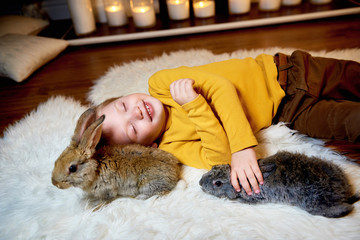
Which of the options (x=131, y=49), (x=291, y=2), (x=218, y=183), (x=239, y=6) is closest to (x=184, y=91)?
(x=218, y=183)

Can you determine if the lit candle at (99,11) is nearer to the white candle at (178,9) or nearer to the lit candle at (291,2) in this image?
the white candle at (178,9)

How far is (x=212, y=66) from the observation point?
42.9 inches

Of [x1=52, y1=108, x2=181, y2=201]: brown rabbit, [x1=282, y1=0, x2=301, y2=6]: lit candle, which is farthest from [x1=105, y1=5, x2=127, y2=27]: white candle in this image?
[x1=52, y1=108, x2=181, y2=201]: brown rabbit

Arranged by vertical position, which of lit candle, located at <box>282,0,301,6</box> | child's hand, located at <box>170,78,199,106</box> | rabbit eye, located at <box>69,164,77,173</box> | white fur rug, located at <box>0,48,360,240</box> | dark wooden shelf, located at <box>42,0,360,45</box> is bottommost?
white fur rug, located at <box>0,48,360,240</box>

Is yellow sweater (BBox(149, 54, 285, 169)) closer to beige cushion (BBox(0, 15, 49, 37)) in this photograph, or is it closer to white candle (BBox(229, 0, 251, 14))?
white candle (BBox(229, 0, 251, 14))

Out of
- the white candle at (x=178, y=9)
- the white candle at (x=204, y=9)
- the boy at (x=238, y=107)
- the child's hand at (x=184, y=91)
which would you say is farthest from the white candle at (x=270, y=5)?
the child's hand at (x=184, y=91)

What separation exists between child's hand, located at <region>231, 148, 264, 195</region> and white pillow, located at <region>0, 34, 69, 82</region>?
153 centimetres

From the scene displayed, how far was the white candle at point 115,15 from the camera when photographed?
2.34m

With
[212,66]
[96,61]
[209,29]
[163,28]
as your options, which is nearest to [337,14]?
[209,29]

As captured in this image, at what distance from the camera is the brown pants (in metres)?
0.96

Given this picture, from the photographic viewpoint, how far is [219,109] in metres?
0.89

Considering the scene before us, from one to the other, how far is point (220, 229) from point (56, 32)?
2.30 m

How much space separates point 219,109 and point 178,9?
5.29 feet

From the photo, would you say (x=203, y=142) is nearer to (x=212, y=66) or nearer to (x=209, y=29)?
(x=212, y=66)
